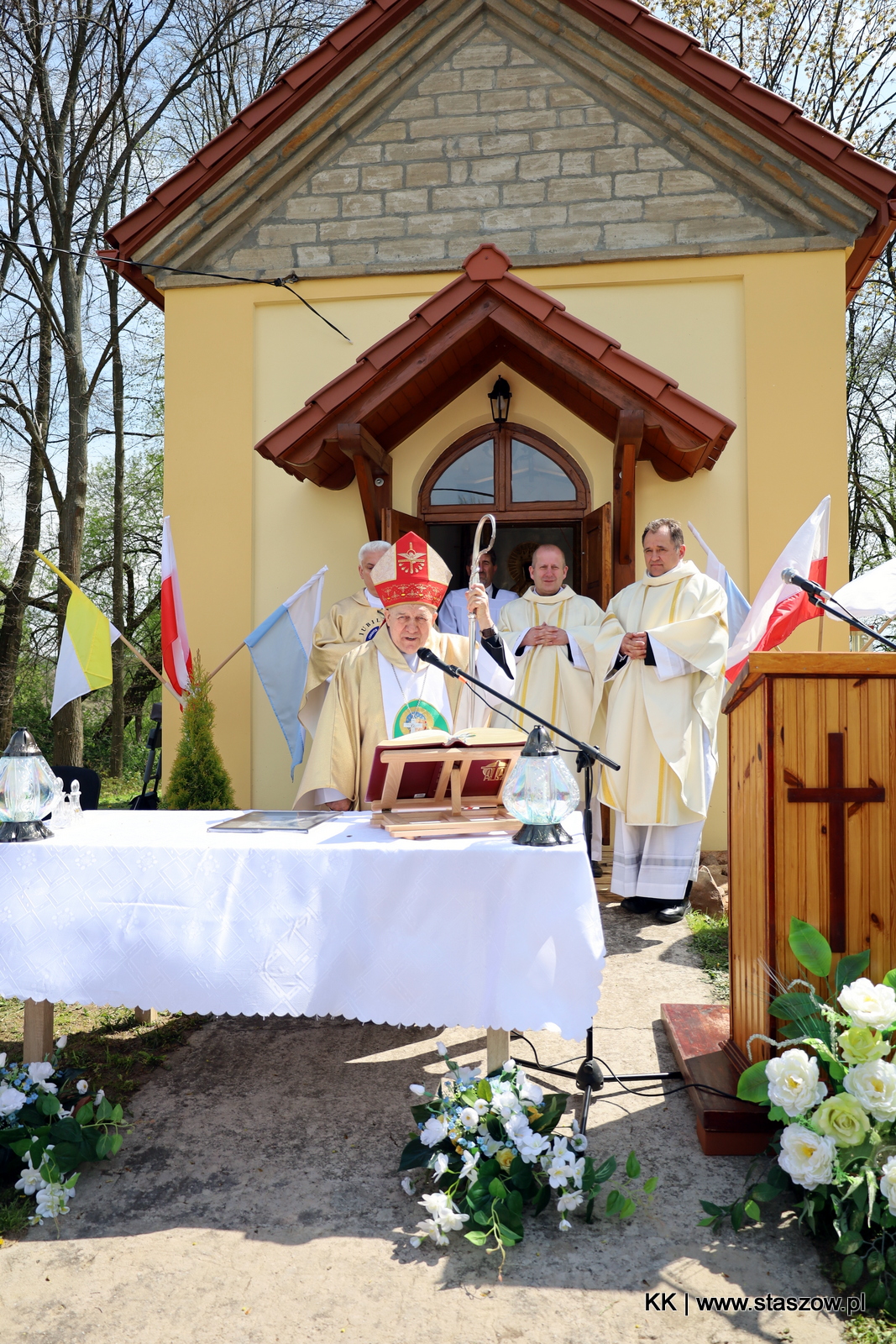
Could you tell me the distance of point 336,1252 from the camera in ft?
8.20

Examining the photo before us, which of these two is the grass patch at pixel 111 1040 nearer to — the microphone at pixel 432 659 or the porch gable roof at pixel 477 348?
the microphone at pixel 432 659

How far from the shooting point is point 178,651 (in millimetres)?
6832

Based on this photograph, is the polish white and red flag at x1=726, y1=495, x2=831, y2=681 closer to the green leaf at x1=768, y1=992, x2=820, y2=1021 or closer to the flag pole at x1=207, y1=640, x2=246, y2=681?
Answer: the green leaf at x1=768, y1=992, x2=820, y2=1021

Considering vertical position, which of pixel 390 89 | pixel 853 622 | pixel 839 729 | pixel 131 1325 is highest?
pixel 390 89

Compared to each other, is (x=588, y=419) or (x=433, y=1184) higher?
(x=588, y=419)

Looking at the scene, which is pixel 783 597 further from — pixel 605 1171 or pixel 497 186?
pixel 497 186

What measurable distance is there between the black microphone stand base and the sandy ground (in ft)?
3.14

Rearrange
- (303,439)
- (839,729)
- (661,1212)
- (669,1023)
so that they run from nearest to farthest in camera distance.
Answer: (661,1212)
(839,729)
(669,1023)
(303,439)

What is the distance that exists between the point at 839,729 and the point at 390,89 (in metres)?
6.87

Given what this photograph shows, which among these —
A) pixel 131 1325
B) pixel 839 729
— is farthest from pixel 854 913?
pixel 131 1325

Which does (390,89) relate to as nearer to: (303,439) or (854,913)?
(303,439)

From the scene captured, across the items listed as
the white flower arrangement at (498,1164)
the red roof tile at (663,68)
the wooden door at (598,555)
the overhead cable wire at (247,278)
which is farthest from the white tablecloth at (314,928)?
the red roof tile at (663,68)

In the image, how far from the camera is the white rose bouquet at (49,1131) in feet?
8.98

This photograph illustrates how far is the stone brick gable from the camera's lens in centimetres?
735
